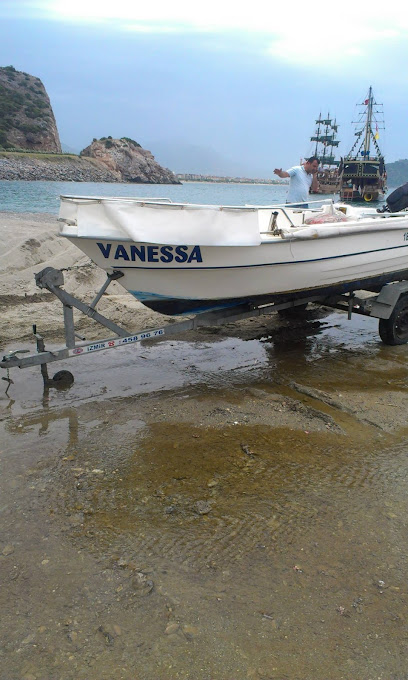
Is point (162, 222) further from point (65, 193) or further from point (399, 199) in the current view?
point (65, 193)

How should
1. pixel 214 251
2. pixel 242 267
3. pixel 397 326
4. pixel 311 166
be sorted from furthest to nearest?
pixel 311 166, pixel 397 326, pixel 242 267, pixel 214 251

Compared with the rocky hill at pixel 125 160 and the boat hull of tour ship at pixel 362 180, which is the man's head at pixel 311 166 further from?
the rocky hill at pixel 125 160

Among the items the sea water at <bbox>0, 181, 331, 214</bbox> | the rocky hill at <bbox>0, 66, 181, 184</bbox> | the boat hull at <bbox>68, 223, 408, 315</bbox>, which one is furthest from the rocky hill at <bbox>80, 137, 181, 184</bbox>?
the boat hull at <bbox>68, 223, 408, 315</bbox>

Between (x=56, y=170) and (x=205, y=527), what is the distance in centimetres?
7832

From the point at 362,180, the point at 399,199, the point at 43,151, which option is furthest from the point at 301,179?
the point at 43,151

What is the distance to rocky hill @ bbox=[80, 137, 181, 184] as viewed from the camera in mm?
98500

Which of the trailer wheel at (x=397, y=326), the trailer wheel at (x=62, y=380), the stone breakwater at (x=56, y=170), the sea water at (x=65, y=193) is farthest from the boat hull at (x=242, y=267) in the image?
the stone breakwater at (x=56, y=170)

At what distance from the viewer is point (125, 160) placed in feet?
344

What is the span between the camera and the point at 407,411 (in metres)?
4.55

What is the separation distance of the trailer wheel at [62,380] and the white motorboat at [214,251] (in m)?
1.02

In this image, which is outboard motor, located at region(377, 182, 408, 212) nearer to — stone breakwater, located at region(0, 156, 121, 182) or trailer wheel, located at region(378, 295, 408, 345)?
trailer wheel, located at region(378, 295, 408, 345)

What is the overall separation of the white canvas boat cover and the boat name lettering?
0.14 m

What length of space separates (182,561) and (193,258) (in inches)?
103

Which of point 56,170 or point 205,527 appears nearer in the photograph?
point 205,527
